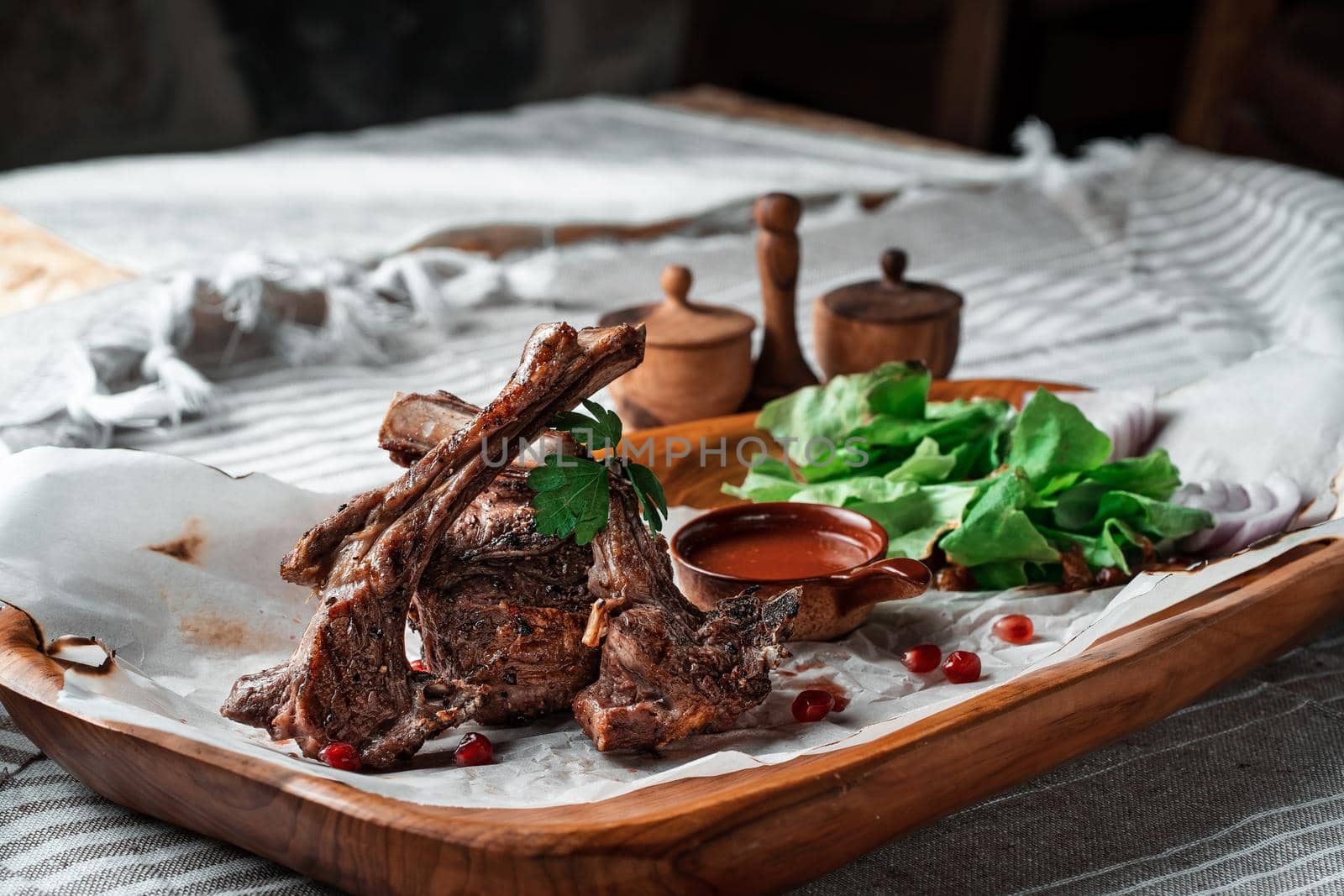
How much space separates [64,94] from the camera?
521 cm

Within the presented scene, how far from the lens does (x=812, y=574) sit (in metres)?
1.67

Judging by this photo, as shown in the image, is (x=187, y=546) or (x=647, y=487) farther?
(x=187, y=546)

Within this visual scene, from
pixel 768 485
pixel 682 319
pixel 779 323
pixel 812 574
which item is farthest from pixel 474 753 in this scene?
pixel 779 323

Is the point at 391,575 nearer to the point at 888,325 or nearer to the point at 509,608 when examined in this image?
the point at 509,608

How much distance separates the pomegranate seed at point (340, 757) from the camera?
1310 mm

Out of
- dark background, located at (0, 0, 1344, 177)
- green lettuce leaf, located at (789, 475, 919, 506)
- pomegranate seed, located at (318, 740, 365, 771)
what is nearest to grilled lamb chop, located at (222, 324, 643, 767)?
pomegranate seed, located at (318, 740, 365, 771)

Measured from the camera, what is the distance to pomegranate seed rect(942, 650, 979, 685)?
156 centimetres

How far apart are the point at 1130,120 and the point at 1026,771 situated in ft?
20.6

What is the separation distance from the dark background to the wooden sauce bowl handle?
3.75 meters

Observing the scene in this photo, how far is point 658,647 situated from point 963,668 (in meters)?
0.41

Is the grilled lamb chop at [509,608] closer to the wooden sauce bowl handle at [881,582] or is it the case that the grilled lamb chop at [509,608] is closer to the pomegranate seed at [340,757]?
the pomegranate seed at [340,757]

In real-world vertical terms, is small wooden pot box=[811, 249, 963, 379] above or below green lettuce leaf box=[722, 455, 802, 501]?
above

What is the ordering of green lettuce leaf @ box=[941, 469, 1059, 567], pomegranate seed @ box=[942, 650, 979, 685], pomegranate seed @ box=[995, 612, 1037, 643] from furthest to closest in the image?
green lettuce leaf @ box=[941, 469, 1059, 567], pomegranate seed @ box=[995, 612, 1037, 643], pomegranate seed @ box=[942, 650, 979, 685]

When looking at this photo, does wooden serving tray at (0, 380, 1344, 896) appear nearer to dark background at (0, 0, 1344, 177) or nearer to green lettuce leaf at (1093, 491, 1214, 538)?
green lettuce leaf at (1093, 491, 1214, 538)
